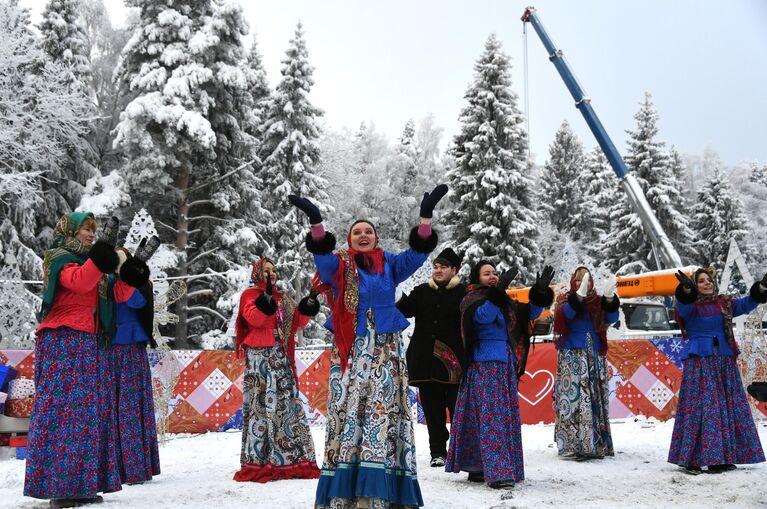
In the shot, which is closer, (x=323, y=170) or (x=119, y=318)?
(x=119, y=318)

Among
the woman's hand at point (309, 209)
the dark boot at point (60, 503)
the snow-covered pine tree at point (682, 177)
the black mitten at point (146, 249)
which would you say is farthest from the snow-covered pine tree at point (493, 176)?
the woman's hand at point (309, 209)

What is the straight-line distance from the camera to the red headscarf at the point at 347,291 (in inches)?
178

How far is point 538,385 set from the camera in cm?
1016

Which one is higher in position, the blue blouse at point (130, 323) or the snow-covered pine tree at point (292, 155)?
the snow-covered pine tree at point (292, 155)

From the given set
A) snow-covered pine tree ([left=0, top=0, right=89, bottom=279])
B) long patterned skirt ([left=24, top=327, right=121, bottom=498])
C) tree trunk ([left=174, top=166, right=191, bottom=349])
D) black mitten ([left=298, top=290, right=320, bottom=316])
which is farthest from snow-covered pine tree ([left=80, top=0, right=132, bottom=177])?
long patterned skirt ([left=24, top=327, right=121, bottom=498])

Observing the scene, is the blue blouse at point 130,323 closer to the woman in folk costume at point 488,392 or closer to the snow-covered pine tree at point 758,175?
the woman in folk costume at point 488,392

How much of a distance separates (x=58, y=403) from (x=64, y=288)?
735 mm

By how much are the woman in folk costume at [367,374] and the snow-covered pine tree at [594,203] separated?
105ft

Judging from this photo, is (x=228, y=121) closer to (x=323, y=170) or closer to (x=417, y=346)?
(x=323, y=170)

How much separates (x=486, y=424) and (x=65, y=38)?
20.5 m

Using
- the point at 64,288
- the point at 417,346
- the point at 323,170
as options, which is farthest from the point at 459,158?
the point at 64,288

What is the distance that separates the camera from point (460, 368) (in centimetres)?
684

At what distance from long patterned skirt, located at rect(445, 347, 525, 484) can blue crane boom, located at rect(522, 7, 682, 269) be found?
1459cm

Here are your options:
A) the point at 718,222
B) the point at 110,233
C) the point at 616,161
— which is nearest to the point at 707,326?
the point at 110,233
